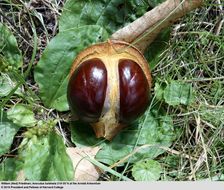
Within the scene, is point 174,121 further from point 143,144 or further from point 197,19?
point 197,19

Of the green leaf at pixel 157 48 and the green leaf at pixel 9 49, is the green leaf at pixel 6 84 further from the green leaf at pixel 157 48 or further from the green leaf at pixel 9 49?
the green leaf at pixel 157 48

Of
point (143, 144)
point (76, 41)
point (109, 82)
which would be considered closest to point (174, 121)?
point (143, 144)

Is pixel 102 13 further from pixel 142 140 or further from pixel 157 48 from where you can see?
pixel 142 140

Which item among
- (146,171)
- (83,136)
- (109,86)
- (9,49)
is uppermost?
(9,49)

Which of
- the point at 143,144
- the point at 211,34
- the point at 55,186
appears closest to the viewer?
the point at 55,186

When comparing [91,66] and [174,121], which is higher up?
[91,66]

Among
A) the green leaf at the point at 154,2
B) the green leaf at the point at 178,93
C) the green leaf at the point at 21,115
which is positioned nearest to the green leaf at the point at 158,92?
the green leaf at the point at 178,93

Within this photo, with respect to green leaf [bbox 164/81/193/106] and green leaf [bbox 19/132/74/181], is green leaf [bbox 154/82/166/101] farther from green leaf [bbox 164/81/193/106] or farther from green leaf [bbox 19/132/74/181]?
green leaf [bbox 19/132/74/181]

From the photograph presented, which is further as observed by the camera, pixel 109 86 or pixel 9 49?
pixel 9 49

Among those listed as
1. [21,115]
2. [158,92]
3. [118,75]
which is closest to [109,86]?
[118,75]
